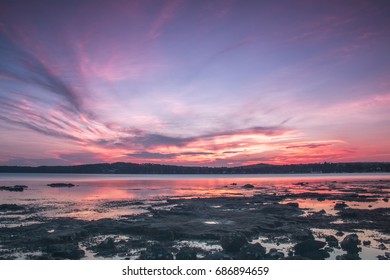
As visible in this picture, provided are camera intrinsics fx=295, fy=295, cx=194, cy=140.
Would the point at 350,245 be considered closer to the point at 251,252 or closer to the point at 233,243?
the point at 251,252


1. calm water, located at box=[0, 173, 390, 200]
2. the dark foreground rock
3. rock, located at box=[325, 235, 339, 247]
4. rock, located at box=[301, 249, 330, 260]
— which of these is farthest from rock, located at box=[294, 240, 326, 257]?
calm water, located at box=[0, 173, 390, 200]

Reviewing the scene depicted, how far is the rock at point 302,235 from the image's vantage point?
17828mm

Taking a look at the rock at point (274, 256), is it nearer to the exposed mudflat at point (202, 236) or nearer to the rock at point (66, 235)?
the exposed mudflat at point (202, 236)

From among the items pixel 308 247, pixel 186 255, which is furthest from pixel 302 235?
pixel 186 255

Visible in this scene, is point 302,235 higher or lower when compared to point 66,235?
lower

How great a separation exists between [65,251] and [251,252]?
30.7ft

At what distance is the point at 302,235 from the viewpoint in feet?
60.4

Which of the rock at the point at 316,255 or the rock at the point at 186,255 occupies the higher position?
the rock at the point at 186,255

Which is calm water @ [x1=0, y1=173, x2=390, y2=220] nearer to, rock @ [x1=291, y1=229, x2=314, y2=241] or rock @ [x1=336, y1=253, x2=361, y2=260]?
rock @ [x1=291, y1=229, x2=314, y2=241]

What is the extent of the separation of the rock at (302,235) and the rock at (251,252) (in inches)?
166

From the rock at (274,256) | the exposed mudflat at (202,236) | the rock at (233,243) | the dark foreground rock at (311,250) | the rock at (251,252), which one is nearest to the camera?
the rock at (274,256)

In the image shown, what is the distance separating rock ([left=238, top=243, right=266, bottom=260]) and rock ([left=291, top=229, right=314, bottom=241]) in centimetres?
422

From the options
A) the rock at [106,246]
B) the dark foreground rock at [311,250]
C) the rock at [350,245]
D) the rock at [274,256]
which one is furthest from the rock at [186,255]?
the rock at [350,245]
